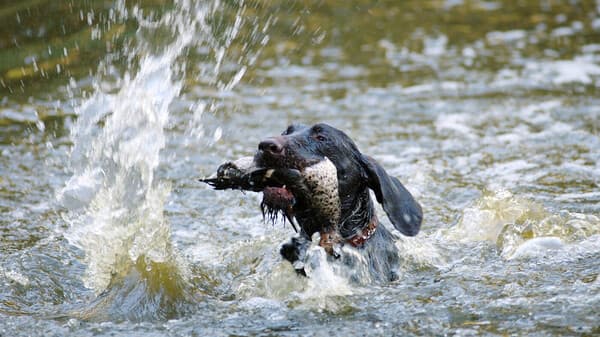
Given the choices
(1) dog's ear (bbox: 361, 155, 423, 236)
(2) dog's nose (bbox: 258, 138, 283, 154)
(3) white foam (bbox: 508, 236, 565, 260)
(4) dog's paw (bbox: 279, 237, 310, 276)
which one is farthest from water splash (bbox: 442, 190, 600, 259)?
(2) dog's nose (bbox: 258, 138, 283, 154)

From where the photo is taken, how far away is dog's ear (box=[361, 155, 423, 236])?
5.44 meters

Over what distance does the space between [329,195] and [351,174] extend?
12.4 inches

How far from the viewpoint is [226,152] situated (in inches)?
360

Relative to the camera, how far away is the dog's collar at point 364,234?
18.0ft

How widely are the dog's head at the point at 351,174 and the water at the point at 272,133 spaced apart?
42 cm

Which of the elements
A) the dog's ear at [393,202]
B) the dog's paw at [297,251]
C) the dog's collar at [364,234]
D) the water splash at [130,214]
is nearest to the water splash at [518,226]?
the dog's ear at [393,202]

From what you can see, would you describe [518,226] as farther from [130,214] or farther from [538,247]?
[130,214]

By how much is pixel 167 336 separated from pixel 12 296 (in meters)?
1.34

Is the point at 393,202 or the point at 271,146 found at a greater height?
the point at 271,146

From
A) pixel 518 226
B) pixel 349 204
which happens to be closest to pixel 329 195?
pixel 349 204

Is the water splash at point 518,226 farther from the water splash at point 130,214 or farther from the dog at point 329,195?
the water splash at point 130,214

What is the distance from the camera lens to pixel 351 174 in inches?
214

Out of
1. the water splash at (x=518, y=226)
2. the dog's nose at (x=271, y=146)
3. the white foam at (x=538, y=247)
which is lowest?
the white foam at (x=538, y=247)

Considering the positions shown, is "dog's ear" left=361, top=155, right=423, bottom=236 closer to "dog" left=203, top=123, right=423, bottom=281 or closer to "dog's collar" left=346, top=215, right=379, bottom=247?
"dog" left=203, top=123, right=423, bottom=281
